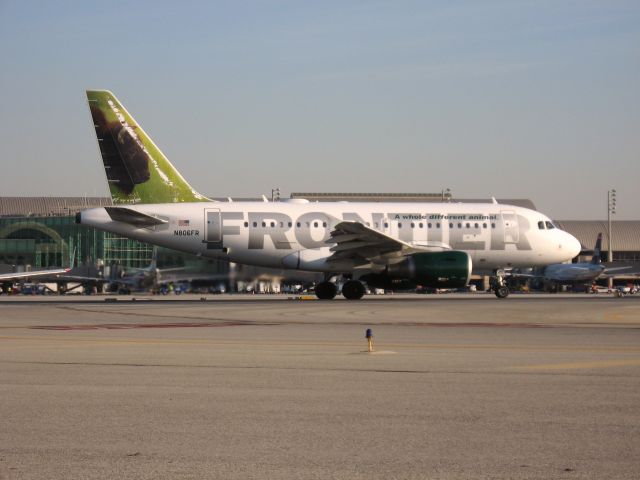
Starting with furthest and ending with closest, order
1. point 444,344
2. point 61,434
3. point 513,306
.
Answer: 1. point 513,306
2. point 444,344
3. point 61,434

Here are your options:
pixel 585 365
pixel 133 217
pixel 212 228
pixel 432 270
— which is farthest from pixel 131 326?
pixel 432 270

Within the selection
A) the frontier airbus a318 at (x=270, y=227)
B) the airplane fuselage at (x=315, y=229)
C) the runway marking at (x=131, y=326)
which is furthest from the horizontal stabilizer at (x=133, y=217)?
the runway marking at (x=131, y=326)

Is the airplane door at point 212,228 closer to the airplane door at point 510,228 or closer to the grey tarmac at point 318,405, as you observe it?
the airplane door at point 510,228

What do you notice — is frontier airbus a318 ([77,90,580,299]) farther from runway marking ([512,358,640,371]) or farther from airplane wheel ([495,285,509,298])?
runway marking ([512,358,640,371])

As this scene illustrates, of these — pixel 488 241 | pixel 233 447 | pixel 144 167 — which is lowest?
pixel 233 447

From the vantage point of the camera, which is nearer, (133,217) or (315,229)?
(133,217)

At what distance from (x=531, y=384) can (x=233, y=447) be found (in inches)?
234

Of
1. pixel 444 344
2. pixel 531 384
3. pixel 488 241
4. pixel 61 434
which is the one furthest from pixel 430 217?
pixel 61 434

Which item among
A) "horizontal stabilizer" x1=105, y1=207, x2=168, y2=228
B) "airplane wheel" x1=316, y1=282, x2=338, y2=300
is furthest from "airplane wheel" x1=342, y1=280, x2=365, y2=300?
"horizontal stabilizer" x1=105, y1=207, x2=168, y2=228

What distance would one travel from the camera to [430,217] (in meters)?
46.7

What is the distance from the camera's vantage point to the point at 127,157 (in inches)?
1742

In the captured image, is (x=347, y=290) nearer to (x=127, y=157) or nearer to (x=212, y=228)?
A: (x=212, y=228)

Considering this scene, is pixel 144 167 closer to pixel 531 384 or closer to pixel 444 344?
pixel 444 344

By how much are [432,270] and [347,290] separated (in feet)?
15.0
